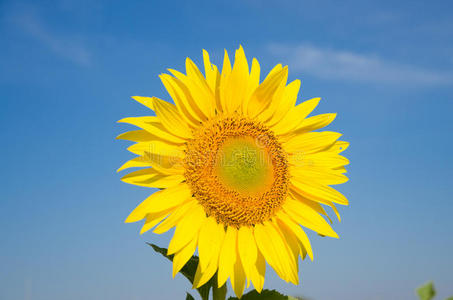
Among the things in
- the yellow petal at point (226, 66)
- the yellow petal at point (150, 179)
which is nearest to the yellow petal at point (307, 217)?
the yellow petal at point (150, 179)

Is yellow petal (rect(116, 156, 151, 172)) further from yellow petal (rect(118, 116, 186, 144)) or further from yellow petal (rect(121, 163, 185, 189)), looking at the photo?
yellow petal (rect(118, 116, 186, 144))

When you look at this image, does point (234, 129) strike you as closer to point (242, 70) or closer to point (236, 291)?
point (242, 70)

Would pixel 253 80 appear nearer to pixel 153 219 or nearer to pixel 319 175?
pixel 319 175

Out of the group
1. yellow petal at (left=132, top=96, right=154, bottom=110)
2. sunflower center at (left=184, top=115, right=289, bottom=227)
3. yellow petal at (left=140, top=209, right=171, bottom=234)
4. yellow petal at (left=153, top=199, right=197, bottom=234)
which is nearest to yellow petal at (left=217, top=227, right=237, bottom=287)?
sunflower center at (left=184, top=115, right=289, bottom=227)

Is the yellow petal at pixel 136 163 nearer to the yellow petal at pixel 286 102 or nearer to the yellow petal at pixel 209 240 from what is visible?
the yellow petal at pixel 209 240

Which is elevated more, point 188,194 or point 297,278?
point 188,194

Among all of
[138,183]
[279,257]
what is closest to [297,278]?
[279,257]
